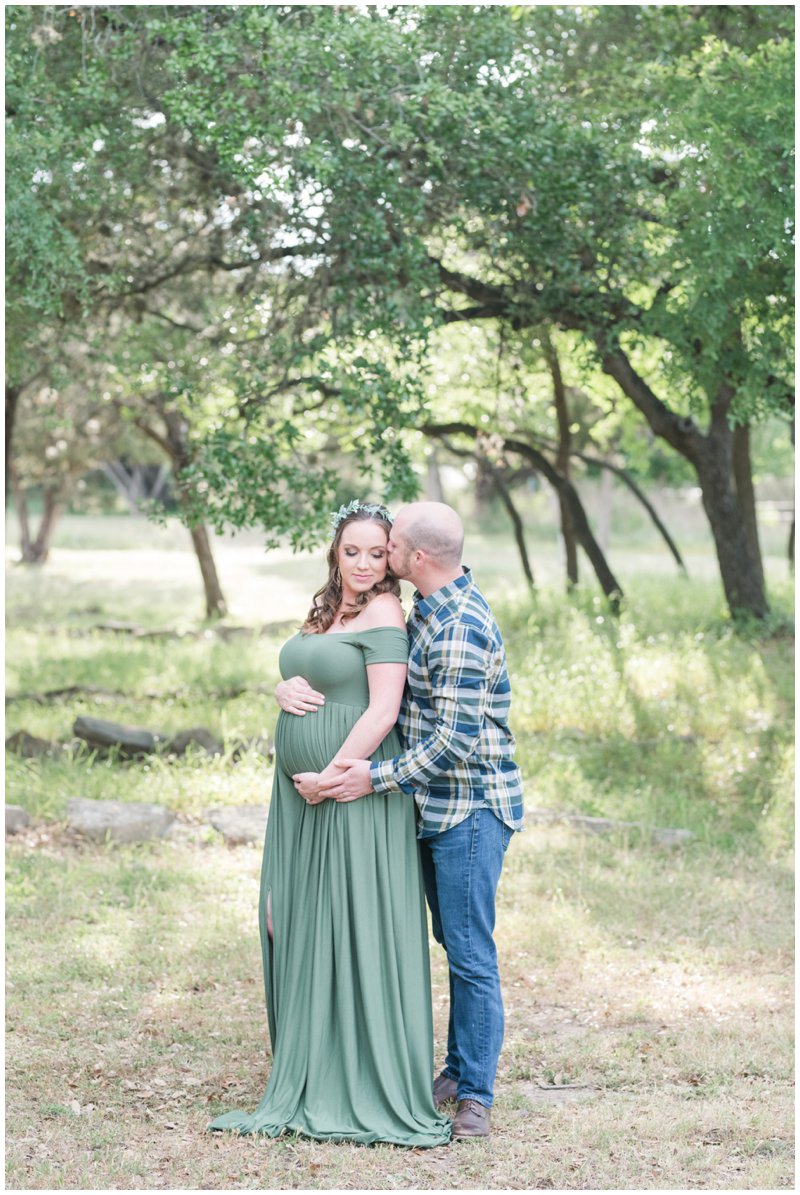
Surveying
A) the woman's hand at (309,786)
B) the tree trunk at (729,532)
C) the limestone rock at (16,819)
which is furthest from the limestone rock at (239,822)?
the tree trunk at (729,532)

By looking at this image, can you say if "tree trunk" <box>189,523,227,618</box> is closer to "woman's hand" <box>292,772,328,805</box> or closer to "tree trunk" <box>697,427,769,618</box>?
"tree trunk" <box>697,427,769,618</box>

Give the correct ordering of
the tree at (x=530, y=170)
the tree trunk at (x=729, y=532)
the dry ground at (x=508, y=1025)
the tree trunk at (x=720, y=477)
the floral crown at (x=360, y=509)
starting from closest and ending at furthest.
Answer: the dry ground at (x=508, y=1025)
the floral crown at (x=360, y=509)
the tree at (x=530, y=170)
the tree trunk at (x=720, y=477)
the tree trunk at (x=729, y=532)

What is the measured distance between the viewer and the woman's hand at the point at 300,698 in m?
4.09

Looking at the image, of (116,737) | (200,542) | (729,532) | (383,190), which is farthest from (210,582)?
(383,190)

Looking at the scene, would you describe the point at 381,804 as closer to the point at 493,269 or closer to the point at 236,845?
the point at 236,845

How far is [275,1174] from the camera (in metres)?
3.83

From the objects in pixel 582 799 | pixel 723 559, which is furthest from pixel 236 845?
pixel 723 559

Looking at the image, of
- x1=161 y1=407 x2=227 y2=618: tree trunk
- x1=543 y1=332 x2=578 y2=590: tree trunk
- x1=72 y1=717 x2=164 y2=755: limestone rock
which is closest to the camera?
x1=72 y1=717 x2=164 y2=755: limestone rock

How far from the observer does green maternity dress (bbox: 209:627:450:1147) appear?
4.04 m

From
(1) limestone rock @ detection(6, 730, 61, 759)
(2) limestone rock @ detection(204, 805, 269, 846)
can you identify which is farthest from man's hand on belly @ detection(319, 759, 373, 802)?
(1) limestone rock @ detection(6, 730, 61, 759)

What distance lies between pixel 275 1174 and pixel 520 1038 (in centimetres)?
152

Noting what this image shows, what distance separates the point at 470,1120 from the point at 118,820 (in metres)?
3.97

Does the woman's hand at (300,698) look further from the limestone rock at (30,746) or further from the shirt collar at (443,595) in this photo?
the limestone rock at (30,746)

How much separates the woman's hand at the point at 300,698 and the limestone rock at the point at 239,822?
141 inches
